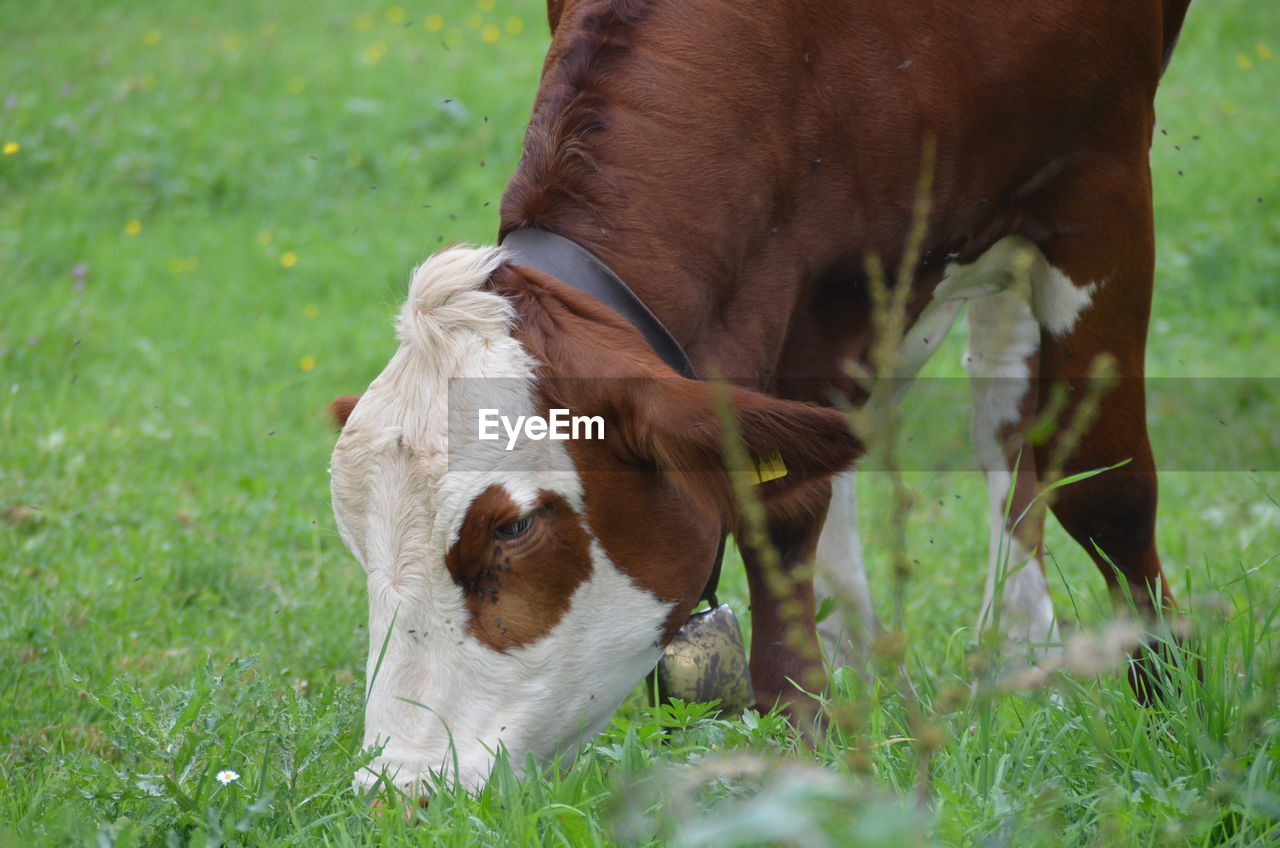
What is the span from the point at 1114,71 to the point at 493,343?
160 centimetres

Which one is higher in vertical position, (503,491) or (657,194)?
(657,194)

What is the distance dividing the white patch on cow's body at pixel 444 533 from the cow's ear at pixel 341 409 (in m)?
0.26

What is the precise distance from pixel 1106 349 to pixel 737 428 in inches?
52.2

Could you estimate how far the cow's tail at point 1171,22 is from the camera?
3.35 meters

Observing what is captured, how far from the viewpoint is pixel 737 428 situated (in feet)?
7.07

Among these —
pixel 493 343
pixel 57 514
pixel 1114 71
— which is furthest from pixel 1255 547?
pixel 57 514

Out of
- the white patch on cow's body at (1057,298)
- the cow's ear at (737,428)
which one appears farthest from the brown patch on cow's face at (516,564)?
the white patch on cow's body at (1057,298)

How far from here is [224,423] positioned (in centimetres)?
552

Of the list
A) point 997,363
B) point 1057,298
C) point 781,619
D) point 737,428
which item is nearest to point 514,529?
point 737,428

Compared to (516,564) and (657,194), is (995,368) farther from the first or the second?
(516,564)

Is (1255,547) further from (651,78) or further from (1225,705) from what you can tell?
(651,78)

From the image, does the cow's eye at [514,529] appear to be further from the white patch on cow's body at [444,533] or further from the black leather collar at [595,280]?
the black leather collar at [595,280]

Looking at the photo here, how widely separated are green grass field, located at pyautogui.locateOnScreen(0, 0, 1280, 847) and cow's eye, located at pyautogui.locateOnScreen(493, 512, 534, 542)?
0.41 m

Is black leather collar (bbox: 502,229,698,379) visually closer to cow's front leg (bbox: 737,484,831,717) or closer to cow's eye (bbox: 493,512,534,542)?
cow's eye (bbox: 493,512,534,542)
